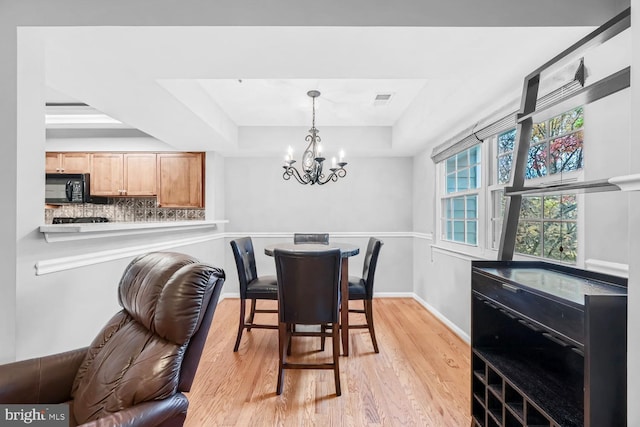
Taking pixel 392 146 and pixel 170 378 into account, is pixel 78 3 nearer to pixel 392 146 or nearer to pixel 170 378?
pixel 170 378

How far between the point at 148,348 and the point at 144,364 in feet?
0.21

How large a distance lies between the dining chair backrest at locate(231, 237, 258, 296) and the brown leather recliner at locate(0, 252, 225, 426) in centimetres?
149

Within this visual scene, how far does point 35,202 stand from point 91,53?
0.86m

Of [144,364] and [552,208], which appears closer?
[144,364]

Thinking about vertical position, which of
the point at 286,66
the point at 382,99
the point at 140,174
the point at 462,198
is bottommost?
the point at 462,198

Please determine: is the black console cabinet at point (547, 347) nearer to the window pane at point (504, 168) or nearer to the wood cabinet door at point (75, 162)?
the window pane at point (504, 168)

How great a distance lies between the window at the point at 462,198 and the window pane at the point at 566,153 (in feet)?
3.08

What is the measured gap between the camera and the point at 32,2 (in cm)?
162

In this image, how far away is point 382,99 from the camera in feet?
11.6

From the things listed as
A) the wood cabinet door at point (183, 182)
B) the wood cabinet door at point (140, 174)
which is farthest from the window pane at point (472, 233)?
the wood cabinet door at point (140, 174)

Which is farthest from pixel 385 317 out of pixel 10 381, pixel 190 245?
pixel 10 381

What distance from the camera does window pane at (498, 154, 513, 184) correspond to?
104 inches

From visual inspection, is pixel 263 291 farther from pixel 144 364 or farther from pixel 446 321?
pixel 446 321

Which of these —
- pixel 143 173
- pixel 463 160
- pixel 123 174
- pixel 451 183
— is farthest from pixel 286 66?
pixel 123 174
